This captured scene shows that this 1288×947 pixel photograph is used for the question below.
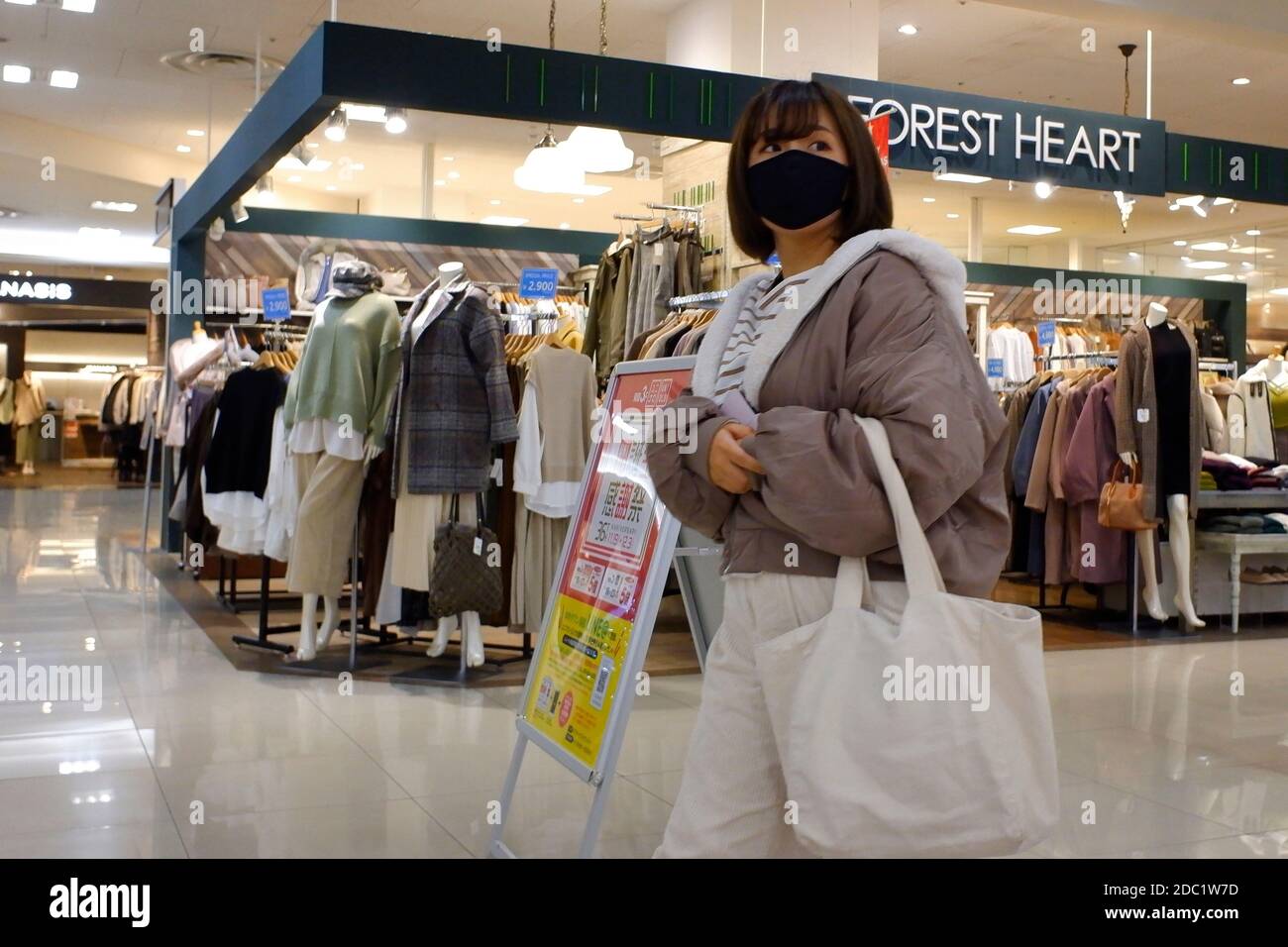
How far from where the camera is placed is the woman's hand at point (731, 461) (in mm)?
1630

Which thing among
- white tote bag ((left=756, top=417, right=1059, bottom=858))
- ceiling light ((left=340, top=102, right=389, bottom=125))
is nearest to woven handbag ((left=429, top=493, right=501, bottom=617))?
white tote bag ((left=756, top=417, right=1059, bottom=858))

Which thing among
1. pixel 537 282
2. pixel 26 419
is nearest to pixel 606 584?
pixel 537 282

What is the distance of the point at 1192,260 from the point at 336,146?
433 inches

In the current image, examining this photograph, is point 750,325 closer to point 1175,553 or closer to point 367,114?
point 1175,553

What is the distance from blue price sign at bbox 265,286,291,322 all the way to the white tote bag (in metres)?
6.54

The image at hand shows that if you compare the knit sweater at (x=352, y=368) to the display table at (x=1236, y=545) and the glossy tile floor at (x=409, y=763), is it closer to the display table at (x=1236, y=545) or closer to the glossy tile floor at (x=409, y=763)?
the glossy tile floor at (x=409, y=763)

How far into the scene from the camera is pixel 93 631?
638 cm

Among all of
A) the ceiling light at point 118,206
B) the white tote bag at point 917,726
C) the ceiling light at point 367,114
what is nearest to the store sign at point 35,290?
the ceiling light at point 118,206

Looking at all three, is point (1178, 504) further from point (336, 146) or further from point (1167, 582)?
point (336, 146)

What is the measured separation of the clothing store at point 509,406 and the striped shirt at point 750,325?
119 cm

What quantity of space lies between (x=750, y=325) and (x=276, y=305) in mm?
6277
